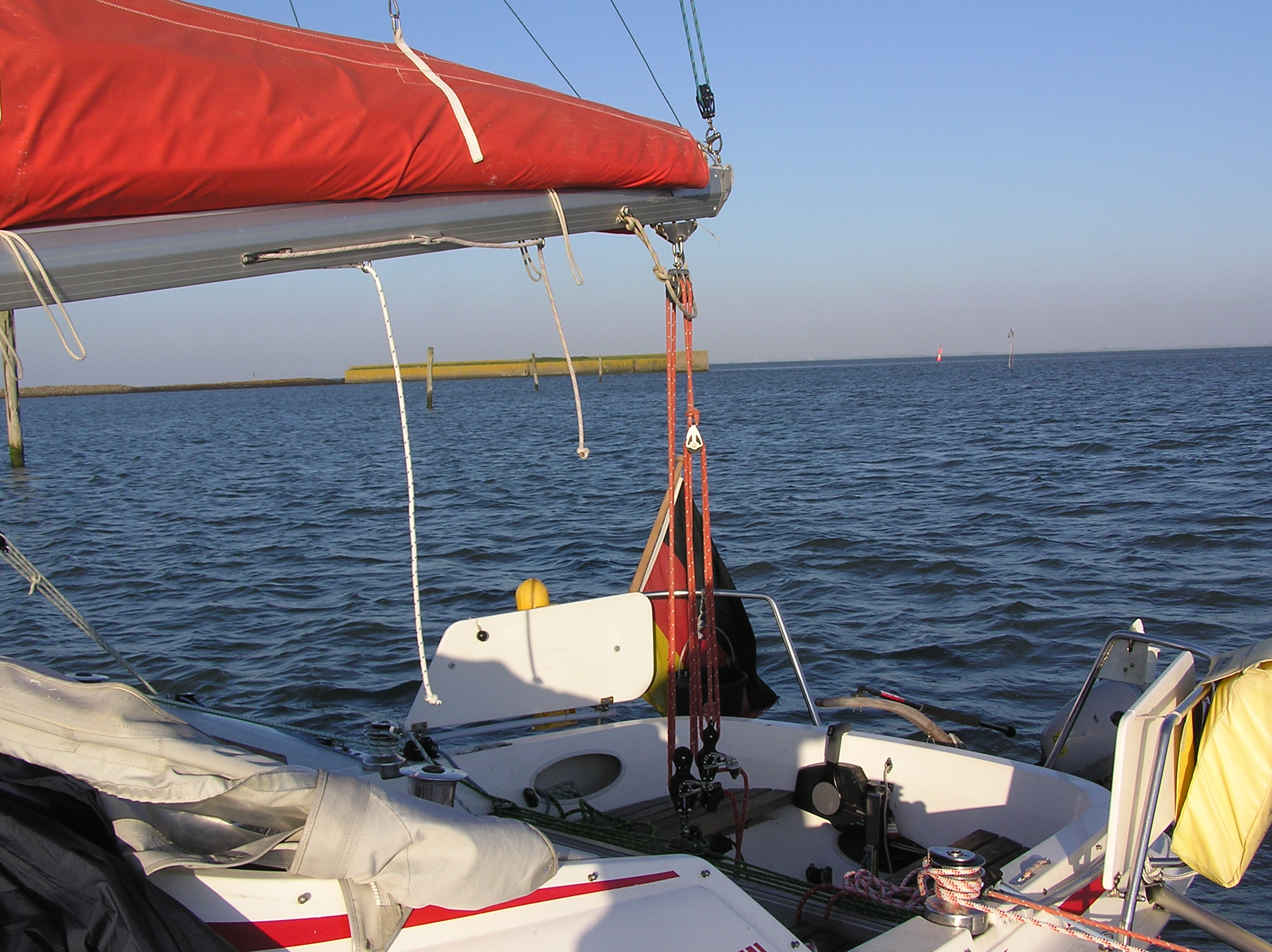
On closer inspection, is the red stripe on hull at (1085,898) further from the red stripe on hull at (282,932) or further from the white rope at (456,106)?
the white rope at (456,106)

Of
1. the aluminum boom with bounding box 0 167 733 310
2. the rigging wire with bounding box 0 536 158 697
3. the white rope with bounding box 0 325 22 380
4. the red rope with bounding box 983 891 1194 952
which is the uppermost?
the aluminum boom with bounding box 0 167 733 310

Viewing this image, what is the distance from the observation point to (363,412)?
184ft

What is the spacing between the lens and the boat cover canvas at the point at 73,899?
6.01 ft

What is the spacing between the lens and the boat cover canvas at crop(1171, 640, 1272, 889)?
2.75 metres

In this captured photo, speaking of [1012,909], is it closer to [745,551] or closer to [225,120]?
[225,120]

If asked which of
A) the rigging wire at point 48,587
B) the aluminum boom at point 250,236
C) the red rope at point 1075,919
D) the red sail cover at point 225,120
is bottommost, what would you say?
the red rope at point 1075,919

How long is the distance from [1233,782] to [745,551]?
10.0 meters

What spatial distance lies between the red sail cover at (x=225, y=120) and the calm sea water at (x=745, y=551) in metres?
5.16

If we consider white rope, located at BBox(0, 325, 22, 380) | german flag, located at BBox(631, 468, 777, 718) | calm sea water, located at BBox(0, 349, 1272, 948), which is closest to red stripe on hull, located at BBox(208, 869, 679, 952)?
white rope, located at BBox(0, 325, 22, 380)

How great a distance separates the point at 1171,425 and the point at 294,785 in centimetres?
2986

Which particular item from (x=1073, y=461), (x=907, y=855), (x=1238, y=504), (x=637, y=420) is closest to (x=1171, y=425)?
(x=1073, y=461)

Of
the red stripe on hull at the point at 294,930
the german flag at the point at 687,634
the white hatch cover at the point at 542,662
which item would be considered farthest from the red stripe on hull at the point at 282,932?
the german flag at the point at 687,634

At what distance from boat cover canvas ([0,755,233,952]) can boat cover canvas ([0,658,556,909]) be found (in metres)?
0.11

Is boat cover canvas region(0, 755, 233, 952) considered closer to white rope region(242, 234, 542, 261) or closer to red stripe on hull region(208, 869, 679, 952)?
red stripe on hull region(208, 869, 679, 952)
